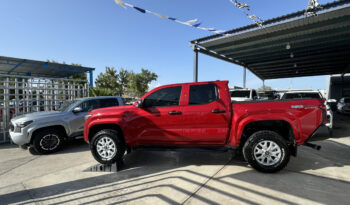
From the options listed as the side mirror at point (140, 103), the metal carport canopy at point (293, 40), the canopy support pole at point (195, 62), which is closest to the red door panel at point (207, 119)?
the side mirror at point (140, 103)

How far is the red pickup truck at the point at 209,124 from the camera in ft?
10.3

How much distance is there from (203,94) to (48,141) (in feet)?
15.2

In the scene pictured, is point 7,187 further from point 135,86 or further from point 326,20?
point 135,86

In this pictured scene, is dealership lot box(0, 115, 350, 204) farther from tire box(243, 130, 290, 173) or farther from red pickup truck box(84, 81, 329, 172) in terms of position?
red pickup truck box(84, 81, 329, 172)

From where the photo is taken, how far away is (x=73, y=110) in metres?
5.10

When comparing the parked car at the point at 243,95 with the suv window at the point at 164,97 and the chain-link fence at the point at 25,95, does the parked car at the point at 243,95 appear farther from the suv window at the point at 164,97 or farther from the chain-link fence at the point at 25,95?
the chain-link fence at the point at 25,95

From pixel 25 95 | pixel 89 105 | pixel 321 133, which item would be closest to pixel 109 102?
pixel 89 105

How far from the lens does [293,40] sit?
10.2 metres

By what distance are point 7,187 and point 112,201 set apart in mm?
2128

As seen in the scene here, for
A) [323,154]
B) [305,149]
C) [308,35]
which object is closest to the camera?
[323,154]

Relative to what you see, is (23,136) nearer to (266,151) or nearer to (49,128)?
(49,128)

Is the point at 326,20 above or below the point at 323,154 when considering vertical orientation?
→ above

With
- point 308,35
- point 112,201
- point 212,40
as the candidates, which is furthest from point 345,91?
point 112,201

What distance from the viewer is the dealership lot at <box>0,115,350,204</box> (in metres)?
2.55
